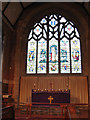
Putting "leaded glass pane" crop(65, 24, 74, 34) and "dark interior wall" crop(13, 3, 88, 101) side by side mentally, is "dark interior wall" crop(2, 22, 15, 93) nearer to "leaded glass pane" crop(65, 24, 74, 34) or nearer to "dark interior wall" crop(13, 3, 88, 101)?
"dark interior wall" crop(13, 3, 88, 101)

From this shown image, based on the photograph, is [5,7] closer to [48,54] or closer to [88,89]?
[48,54]

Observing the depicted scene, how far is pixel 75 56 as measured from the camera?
39.6ft

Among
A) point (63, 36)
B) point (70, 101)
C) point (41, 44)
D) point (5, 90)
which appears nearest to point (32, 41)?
point (41, 44)

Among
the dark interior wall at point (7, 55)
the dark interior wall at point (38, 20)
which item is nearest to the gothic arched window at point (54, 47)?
the dark interior wall at point (38, 20)

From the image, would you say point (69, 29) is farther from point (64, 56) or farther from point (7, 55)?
point (7, 55)

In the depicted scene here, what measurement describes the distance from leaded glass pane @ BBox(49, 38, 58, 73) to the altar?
183cm

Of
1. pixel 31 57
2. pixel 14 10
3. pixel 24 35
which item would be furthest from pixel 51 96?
pixel 14 10

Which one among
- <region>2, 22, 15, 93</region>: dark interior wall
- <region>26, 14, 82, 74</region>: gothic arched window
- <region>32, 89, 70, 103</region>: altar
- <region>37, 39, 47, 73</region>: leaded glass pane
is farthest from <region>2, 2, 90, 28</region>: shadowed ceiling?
<region>32, 89, 70, 103</region>: altar

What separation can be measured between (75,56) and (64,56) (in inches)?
33.8

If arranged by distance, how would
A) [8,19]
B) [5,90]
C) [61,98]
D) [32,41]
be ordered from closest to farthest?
[61,98] < [5,90] < [8,19] < [32,41]

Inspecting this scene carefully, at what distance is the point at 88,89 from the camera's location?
36.6 ft

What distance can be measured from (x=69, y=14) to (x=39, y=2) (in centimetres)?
278

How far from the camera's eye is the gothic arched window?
39.4 feet

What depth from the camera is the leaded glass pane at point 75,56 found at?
11797 millimetres
